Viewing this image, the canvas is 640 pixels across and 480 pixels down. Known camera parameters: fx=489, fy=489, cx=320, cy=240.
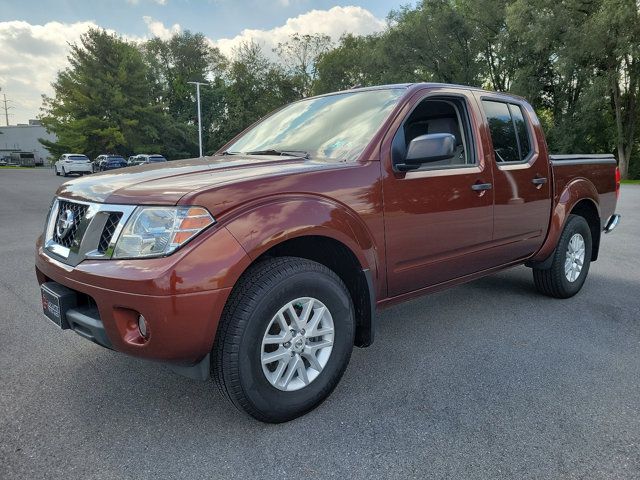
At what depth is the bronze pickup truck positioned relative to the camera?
85.4 inches

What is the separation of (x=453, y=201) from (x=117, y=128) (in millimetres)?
46473

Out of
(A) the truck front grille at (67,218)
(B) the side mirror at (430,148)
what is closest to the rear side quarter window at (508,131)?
(B) the side mirror at (430,148)

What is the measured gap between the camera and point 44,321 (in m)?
3.96

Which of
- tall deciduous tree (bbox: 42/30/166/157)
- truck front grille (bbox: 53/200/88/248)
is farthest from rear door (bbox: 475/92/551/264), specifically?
tall deciduous tree (bbox: 42/30/166/157)

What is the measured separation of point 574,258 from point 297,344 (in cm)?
334

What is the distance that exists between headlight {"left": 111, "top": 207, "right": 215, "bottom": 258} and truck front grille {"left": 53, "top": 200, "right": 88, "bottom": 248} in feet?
1.19

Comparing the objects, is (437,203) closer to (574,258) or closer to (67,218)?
(67,218)

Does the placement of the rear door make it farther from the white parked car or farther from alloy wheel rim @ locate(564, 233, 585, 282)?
the white parked car

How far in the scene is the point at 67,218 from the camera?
2611 millimetres

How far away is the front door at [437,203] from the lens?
9.62ft

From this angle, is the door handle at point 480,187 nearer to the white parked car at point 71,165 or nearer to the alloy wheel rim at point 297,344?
the alloy wheel rim at point 297,344

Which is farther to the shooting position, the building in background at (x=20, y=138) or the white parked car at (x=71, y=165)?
the building in background at (x=20, y=138)

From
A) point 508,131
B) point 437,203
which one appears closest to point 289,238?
point 437,203

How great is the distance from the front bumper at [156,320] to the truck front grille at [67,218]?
0.28 m
